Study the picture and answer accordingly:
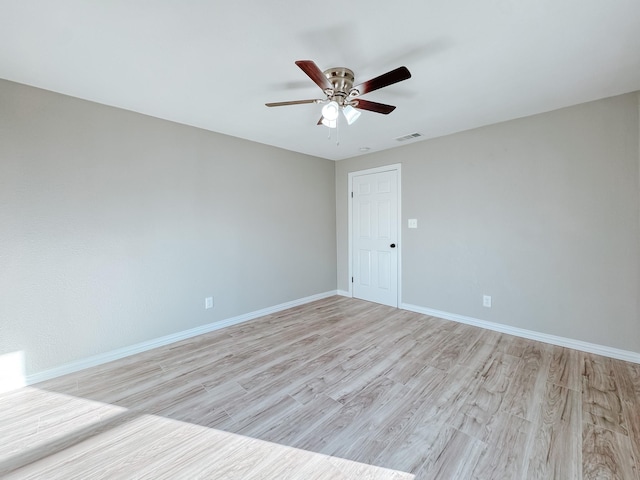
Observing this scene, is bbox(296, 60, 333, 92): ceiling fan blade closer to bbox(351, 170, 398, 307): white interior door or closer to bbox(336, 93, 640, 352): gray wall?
bbox(336, 93, 640, 352): gray wall

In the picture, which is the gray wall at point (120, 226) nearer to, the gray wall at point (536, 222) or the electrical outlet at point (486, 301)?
the gray wall at point (536, 222)

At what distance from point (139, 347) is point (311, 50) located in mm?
3087

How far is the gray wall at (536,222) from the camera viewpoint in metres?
2.45

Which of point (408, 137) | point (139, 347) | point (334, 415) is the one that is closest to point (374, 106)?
point (408, 137)

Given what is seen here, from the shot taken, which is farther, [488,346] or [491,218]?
[491,218]

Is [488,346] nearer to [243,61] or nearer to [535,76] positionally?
[535,76]

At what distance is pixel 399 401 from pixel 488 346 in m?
1.44

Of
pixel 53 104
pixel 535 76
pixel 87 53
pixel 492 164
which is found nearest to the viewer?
pixel 87 53

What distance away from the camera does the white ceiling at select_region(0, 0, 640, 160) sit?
1459 millimetres

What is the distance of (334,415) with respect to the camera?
5.85ft

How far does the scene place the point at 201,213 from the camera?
3.16 metres

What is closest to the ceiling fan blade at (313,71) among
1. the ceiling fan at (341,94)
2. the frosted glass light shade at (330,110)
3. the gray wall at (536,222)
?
the ceiling fan at (341,94)

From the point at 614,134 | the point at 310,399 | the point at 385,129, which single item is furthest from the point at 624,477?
the point at 385,129

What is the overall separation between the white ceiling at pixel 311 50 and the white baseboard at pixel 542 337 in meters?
Answer: 2.34
